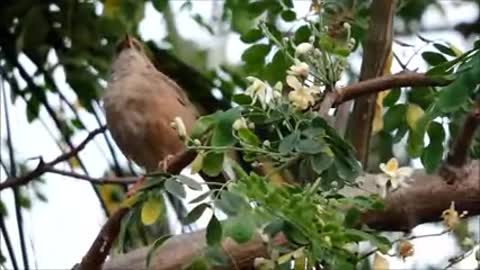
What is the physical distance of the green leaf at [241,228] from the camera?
1.76 meters

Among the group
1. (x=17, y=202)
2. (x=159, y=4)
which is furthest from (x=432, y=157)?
(x=17, y=202)

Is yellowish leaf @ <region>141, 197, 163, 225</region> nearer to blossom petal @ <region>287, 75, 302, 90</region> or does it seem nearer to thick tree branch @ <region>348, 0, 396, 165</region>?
blossom petal @ <region>287, 75, 302, 90</region>

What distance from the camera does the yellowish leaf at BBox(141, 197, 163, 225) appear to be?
196cm

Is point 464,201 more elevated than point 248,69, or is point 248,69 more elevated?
point 248,69

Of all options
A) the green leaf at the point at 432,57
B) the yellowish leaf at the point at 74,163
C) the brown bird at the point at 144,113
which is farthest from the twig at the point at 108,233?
the yellowish leaf at the point at 74,163

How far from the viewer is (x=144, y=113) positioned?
10.5 feet

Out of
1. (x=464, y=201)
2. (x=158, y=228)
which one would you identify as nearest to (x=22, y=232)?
(x=158, y=228)

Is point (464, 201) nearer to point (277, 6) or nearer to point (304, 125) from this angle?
point (304, 125)

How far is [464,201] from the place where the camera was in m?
2.34

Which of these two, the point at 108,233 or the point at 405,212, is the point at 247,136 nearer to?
the point at 108,233

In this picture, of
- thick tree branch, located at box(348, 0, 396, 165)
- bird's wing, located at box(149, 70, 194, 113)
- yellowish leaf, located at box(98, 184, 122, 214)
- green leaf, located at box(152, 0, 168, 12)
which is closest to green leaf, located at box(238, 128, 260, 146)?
thick tree branch, located at box(348, 0, 396, 165)

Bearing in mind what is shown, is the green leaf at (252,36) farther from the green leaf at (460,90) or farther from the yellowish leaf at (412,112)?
the green leaf at (460,90)

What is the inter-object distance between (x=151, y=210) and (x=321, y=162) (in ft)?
0.81

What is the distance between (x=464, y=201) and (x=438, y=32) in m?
0.90
